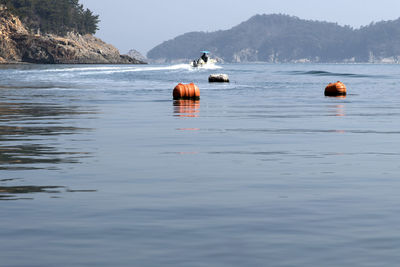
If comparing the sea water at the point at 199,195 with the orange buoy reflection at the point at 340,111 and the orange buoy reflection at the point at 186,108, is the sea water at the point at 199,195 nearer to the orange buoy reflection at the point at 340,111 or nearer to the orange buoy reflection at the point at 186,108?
the orange buoy reflection at the point at 340,111

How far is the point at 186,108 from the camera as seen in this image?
118ft

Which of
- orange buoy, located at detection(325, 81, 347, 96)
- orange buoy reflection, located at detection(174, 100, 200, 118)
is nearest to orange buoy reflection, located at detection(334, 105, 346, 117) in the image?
orange buoy reflection, located at detection(174, 100, 200, 118)

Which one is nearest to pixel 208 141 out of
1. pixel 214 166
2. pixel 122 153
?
pixel 122 153

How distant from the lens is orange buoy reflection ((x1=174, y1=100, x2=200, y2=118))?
31.8 m

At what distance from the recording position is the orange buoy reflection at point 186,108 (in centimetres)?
3181

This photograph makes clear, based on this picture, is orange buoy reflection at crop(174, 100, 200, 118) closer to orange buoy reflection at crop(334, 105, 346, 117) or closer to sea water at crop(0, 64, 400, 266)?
orange buoy reflection at crop(334, 105, 346, 117)

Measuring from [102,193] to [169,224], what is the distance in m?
2.68

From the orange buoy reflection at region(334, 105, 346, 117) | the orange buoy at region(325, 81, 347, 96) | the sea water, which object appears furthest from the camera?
the orange buoy at region(325, 81, 347, 96)

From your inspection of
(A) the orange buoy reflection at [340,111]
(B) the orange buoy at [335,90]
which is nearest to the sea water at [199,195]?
(A) the orange buoy reflection at [340,111]

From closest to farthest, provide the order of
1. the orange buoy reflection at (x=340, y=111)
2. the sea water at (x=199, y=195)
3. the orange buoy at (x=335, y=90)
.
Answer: the sea water at (x=199, y=195) < the orange buoy reflection at (x=340, y=111) < the orange buoy at (x=335, y=90)

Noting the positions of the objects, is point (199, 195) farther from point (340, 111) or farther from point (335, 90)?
point (335, 90)

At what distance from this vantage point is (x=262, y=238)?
910 centimetres

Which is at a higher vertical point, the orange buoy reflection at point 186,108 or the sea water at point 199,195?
the sea water at point 199,195

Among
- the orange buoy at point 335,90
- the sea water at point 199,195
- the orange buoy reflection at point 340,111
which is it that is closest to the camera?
the sea water at point 199,195
